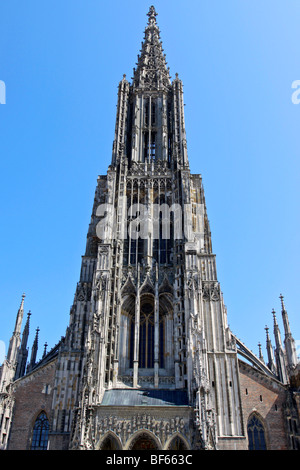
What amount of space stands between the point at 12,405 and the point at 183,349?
1213 centimetres

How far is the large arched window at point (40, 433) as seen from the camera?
86.8 ft

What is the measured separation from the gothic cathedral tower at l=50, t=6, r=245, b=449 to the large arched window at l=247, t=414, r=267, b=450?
1.96m

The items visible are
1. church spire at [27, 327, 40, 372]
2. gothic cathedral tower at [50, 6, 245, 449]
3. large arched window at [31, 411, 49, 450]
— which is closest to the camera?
gothic cathedral tower at [50, 6, 245, 449]

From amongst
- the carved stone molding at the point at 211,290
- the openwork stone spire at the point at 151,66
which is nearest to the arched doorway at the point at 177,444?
the carved stone molding at the point at 211,290

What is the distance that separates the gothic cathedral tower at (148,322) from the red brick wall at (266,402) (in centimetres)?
179

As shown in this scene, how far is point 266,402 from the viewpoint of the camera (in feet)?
90.0

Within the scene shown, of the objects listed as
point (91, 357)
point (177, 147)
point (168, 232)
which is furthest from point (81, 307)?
point (177, 147)

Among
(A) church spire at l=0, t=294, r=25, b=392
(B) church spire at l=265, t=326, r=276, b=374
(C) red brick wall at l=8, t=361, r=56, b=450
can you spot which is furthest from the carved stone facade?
(B) church spire at l=265, t=326, r=276, b=374

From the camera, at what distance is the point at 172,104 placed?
42844mm

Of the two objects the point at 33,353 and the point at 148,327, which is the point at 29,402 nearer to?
the point at 33,353

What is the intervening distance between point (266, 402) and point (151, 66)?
3719 cm

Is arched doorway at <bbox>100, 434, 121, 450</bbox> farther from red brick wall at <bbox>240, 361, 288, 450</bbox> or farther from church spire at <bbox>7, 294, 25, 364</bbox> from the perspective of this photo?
church spire at <bbox>7, 294, 25, 364</bbox>

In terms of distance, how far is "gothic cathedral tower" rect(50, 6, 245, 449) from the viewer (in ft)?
79.7

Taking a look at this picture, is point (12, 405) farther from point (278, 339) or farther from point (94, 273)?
point (278, 339)
